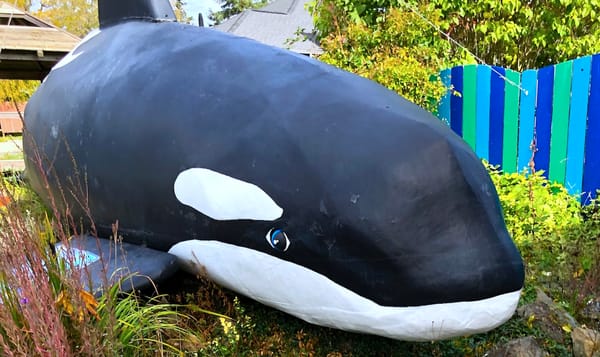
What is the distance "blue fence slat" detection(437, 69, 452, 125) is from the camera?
5.72 meters

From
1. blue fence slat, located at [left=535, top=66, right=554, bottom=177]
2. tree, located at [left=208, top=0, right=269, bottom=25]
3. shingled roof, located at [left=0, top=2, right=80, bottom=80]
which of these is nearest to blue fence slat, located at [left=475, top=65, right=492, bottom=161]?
blue fence slat, located at [left=535, top=66, right=554, bottom=177]

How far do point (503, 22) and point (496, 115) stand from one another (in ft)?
8.43

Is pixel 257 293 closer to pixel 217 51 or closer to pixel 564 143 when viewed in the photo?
pixel 217 51

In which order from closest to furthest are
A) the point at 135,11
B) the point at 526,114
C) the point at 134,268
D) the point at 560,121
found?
the point at 134,268 < the point at 135,11 < the point at 560,121 < the point at 526,114

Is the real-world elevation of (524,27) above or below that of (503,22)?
below

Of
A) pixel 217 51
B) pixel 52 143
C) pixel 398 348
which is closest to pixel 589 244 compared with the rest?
pixel 398 348

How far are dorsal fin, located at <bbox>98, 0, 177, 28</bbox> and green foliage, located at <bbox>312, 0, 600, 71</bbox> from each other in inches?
123

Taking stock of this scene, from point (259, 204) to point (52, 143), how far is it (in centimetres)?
180

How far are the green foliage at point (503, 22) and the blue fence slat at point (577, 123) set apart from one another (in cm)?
198

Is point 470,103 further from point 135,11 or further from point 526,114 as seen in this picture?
point 135,11

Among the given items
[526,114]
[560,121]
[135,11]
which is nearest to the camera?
[135,11]

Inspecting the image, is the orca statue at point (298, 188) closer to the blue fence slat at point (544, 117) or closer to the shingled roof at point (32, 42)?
the blue fence slat at point (544, 117)

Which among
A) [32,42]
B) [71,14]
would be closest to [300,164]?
[32,42]

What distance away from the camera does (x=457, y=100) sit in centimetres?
574
